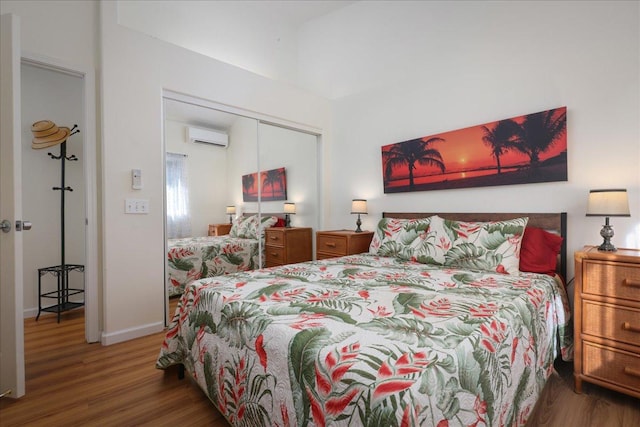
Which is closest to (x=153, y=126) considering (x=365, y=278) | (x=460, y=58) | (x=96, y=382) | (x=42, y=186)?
(x=42, y=186)

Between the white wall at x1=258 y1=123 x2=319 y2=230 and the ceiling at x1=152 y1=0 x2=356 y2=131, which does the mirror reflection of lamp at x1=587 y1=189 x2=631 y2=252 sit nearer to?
the white wall at x1=258 y1=123 x2=319 y2=230

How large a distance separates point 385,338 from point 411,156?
250cm

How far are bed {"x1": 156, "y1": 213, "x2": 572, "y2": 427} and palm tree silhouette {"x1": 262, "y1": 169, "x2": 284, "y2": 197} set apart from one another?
153 centimetres

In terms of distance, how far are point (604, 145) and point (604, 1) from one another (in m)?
0.99

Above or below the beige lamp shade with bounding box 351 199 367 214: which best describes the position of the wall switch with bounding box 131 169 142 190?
above

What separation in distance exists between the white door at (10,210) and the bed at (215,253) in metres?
1.13

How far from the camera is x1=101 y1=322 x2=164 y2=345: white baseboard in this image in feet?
7.77

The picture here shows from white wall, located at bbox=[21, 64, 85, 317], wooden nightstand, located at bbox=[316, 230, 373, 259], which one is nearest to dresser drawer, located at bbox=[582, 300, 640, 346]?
wooden nightstand, located at bbox=[316, 230, 373, 259]

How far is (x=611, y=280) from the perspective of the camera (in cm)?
165

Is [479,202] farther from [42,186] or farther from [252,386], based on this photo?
[42,186]

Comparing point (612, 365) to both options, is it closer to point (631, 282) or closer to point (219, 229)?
point (631, 282)

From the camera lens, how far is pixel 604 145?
2.12 meters

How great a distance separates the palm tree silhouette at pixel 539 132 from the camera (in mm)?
2261

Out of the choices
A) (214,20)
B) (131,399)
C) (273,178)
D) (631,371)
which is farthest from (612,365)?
(214,20)
